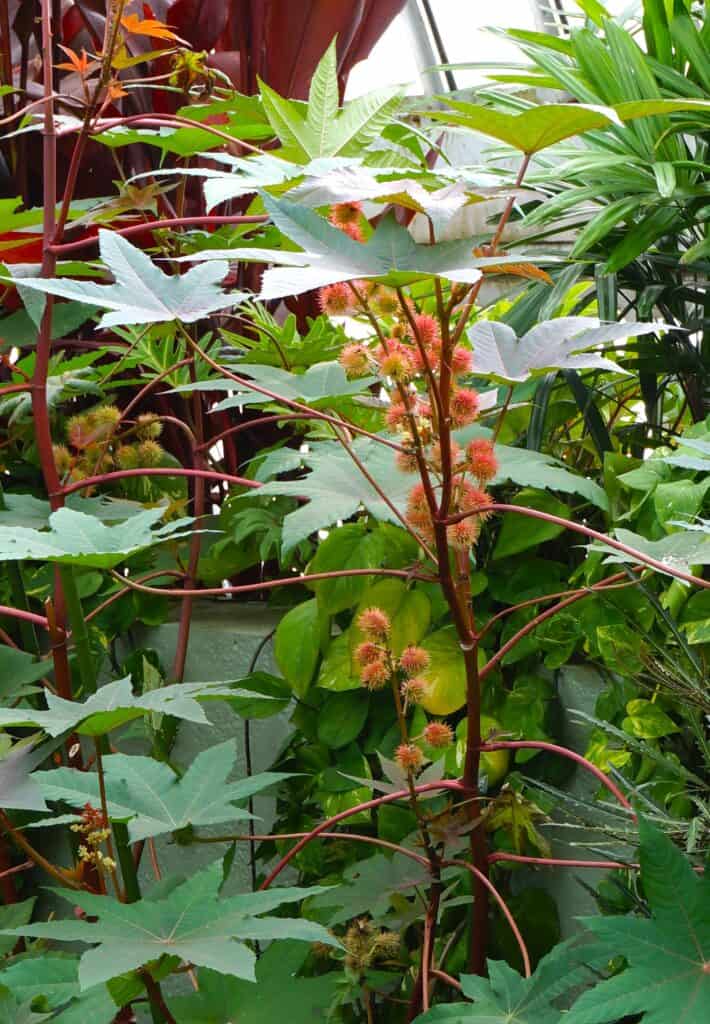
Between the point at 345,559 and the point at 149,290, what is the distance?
0.48 metres

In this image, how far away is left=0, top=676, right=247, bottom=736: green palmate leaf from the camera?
662mm

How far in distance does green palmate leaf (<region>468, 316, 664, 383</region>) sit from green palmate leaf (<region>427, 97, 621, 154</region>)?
0.42ft

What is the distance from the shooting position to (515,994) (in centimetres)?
73

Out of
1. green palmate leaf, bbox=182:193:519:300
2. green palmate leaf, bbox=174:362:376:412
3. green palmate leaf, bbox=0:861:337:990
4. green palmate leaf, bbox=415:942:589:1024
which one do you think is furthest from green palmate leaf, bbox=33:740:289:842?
green palmate leaf, bbox=182:193:519:300

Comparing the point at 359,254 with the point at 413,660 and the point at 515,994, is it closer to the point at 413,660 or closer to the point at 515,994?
the point at 413,660

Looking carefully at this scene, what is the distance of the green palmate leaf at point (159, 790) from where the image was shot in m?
0.83

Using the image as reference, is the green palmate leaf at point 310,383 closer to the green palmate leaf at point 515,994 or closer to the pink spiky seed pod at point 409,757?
the pink spiky seed pod at point 409,757

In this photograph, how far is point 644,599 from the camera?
0.97 m

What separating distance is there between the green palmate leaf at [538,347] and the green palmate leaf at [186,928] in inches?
15.6

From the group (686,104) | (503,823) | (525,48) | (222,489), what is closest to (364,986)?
(503,823)

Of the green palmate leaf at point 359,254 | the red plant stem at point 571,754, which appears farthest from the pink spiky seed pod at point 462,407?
the red plant stem at point 571,754

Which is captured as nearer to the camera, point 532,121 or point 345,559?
point 532,121

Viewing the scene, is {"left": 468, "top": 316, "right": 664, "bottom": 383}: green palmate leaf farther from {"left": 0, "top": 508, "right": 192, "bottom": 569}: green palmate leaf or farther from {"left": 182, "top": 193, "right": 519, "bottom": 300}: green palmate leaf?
{"left": 0, "top": 508, "right": 192, "bottom": 569}: green palmate leaf

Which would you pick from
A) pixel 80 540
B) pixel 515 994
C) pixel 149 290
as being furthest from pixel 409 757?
pixel 149 290
